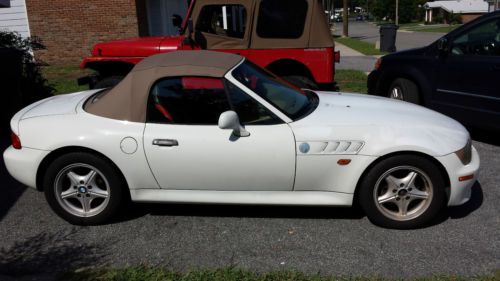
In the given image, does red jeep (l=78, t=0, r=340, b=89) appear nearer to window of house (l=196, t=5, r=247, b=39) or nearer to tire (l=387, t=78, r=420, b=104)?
window of house (l=196, t=5, r=247, b=39)

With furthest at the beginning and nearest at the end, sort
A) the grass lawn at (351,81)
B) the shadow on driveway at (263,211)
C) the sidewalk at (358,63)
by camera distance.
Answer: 1. the sidewalk at (358,63)
2. the grass lawn at (351,81)
3. the shadow on driveway at (263,211)

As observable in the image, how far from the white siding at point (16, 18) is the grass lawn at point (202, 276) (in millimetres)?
15450

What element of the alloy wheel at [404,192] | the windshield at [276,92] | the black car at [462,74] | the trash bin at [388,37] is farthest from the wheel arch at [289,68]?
the trash bin at [388,37]

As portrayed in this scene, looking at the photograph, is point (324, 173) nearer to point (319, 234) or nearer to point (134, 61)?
point (319, 234)

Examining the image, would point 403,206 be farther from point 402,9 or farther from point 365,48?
point 402,9

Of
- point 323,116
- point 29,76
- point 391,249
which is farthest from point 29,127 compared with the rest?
point 29,76

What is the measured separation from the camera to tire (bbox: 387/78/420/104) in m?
7.30

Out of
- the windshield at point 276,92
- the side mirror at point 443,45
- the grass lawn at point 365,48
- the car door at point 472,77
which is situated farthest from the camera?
the grass lawn at point 365,48

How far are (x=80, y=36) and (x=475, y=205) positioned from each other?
1521cm

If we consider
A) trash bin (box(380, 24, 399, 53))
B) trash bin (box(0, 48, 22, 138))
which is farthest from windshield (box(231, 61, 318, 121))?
trash bin (box(380, 24, 399, 53))

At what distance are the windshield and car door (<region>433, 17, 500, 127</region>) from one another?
8.40 ft

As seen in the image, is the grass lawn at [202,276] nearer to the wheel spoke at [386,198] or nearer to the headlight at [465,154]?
the wheel spoke at [386,198]

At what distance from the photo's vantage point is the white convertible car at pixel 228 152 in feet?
13.2

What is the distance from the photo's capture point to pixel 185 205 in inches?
188
